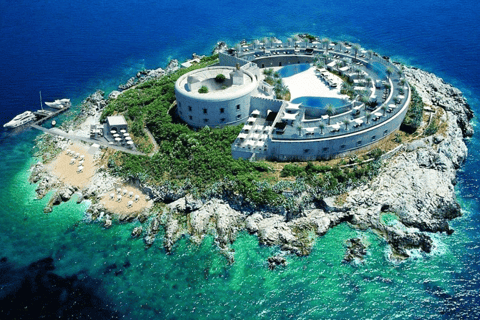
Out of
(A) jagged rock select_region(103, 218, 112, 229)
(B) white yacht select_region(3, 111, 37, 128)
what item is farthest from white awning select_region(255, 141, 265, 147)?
(B) white yacht select_region(3, 111, 37, 128)

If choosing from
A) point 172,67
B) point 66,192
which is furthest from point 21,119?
point 172,67

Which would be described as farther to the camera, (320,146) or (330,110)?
(330,110)

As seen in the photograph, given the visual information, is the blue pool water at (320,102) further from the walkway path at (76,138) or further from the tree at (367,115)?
the walkway path at (76,138)

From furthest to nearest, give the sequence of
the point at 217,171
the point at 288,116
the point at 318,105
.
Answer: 1. the point at 318,105
2. the point at 288,116
3. the point at 217,171

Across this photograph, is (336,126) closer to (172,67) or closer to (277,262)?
(277,262)

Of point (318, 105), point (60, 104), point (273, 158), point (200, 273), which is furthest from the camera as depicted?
point (60, 104)

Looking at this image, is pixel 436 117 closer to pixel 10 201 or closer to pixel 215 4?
pixel 10 201

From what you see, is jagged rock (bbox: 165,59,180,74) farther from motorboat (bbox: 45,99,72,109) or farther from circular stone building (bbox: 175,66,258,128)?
circular stone building (bbox: 175,66,258,128)
